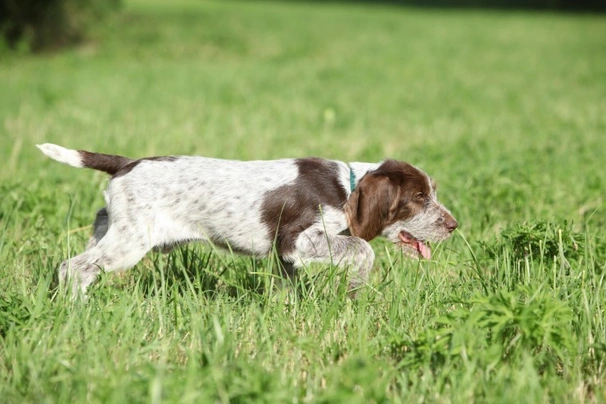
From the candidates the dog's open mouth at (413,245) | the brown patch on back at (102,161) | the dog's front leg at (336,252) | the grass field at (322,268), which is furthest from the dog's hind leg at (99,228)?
the dog's open mouth at (413,245)

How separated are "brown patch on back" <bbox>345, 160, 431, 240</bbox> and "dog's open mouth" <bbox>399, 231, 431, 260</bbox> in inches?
6.2

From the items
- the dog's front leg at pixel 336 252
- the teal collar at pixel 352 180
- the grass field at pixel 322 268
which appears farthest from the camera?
the teal collar at pixel 352 180

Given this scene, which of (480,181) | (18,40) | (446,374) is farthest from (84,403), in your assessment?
(18,40)

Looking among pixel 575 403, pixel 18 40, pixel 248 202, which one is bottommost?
pixel 18 40

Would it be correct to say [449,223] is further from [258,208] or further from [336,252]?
[258,208]

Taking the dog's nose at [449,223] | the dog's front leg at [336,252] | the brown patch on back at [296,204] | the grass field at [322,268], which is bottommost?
the grass field at [322,268]

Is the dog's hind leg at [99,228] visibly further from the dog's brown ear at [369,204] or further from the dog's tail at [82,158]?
the dog's brown ear at [369,204]

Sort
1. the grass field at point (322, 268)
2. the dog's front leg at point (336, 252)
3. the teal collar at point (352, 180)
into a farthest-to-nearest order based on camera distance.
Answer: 1. the teal collar at point (352, 180)
2. the dog's front leg at point (336, 252)
3. the grass field at point (322, 268)

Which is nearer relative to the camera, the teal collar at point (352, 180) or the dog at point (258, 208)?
the dog at point (258, 208)

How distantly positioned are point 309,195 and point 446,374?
141 cm

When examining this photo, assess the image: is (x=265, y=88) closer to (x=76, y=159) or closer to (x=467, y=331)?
(x=76, y=159)

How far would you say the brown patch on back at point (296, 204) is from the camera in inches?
168

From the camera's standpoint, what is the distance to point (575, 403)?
3139mm

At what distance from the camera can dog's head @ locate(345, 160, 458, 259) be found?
427 centimetres
